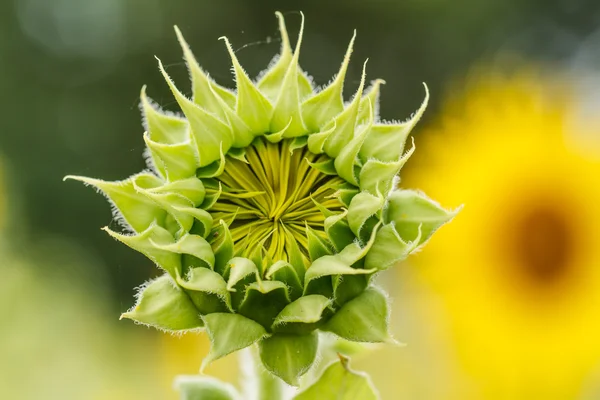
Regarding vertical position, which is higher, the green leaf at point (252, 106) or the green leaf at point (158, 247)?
the green leaf at point (252, 106)

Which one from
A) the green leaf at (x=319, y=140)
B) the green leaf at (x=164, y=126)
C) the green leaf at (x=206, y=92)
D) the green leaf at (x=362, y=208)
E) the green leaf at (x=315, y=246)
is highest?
the green leaf at (x=206, y=92)

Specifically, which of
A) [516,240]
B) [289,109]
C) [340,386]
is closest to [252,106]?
[289,109]

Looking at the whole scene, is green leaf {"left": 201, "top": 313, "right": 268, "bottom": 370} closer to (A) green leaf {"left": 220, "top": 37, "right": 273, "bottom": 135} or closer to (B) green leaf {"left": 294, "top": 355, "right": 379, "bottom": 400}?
(B) green leaf {"left": 294, "top": 355, "right": 379, "bottom": 400}

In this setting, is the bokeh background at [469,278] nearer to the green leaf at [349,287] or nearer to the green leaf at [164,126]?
the green leaf at [164,126]

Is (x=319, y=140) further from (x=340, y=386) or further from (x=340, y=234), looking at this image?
(x=340, y=386)

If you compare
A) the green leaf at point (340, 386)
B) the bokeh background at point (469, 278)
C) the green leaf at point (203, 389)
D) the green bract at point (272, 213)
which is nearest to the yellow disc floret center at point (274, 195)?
the green bract at point (272, 213)

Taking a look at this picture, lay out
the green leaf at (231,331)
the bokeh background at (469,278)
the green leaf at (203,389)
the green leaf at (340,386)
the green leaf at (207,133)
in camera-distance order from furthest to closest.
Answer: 1. the bokeh background at (469,278)
2. the green leaf at (203,389)
3. the green leaf at (340,386)
4. the green leaf at (207,133)
5. the green leaf at (231,331)

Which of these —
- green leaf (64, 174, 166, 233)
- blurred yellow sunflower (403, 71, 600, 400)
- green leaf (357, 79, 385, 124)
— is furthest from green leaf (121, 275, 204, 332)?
blurred yellow sunflower (403, 71, 600, 400)

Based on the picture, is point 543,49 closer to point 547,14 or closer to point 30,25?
point 547,14

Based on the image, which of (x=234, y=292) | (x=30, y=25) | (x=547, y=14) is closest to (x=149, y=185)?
(x=234, y=292)
